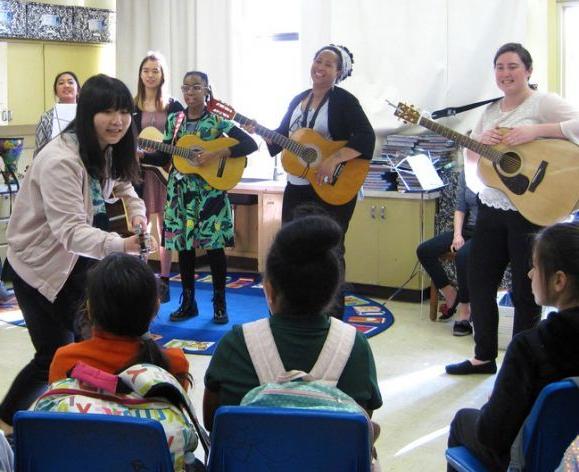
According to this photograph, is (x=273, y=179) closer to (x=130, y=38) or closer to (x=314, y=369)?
(x=130, y=38)

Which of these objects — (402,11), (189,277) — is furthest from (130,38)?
(189,277)

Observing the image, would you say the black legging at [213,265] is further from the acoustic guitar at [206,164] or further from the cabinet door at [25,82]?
the cabinet door at [25,82]

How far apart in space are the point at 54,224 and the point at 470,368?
2226 mm

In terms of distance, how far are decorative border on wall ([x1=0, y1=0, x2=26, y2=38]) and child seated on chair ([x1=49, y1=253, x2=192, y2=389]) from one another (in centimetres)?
492

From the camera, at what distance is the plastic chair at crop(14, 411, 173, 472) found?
5.85 ft

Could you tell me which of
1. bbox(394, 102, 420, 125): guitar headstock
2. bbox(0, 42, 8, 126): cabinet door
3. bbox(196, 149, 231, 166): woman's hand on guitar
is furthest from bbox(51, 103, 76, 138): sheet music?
bbox(394, 102, 420, 125): guitar headstock

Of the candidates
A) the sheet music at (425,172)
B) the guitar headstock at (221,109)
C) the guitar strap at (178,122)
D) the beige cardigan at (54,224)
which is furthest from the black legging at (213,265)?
the beige cardigan at (54,224)

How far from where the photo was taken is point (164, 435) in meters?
1.80

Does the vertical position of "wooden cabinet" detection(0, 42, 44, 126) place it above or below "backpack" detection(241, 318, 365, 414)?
above

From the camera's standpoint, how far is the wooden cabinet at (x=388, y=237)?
18.7 feet

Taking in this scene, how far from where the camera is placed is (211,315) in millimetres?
5340

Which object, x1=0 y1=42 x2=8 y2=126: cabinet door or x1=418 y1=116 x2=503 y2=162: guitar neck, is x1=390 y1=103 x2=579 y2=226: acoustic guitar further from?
x1=0 y1=42 x2=8 y2=126: cabinet door

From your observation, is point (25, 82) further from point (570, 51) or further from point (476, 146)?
point (476, 146)

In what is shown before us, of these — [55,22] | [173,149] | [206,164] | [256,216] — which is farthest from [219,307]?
[55,22]
